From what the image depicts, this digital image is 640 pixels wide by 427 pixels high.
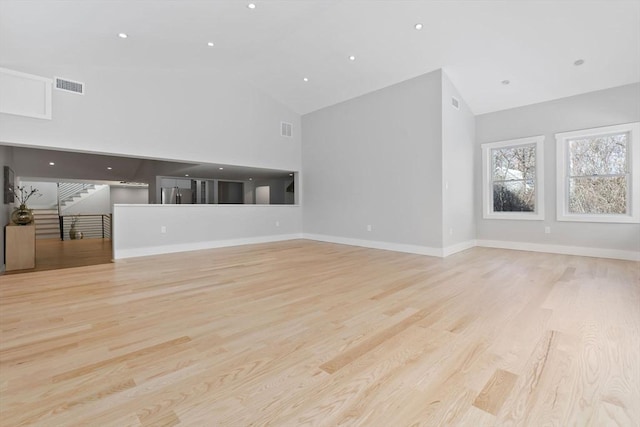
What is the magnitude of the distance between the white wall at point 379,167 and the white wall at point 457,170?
163 millimetres

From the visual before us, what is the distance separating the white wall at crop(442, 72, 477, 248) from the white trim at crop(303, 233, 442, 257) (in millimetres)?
274

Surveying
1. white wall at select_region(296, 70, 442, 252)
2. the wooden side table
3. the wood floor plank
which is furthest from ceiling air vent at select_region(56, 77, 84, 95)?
the wood floor plank

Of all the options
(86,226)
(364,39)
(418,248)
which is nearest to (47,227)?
(86,226)

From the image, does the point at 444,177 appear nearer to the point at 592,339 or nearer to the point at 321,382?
the point at 592,339

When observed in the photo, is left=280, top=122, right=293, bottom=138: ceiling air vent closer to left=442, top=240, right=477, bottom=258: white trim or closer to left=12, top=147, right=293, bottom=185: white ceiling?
left=12, top=147, right=293, bottom=185: white ceiling

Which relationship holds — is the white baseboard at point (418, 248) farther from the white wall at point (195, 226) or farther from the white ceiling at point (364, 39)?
the white ceiling at point (364, 39)

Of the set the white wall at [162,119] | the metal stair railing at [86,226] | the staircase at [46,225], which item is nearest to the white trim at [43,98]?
the white wall at [162,119]

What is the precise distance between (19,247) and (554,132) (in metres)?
8.78

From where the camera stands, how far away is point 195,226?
5742 millimetres

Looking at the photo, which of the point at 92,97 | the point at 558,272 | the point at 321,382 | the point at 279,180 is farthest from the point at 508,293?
the point at 279,180

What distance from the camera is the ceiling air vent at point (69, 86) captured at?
4176 mm

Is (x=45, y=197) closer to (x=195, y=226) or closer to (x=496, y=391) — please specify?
(x=195, y=226)

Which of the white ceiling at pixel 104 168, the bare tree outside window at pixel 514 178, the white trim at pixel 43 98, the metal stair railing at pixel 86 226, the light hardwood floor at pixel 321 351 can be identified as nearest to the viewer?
the light hardwood floor at pixel 321 351

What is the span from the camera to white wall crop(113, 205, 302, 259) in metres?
4.92
